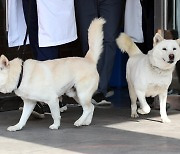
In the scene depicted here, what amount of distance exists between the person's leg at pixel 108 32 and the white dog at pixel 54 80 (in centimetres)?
96

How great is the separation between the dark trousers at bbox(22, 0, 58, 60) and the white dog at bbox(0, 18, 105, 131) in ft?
2.05

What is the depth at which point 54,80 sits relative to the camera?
500cm

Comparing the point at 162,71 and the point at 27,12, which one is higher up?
the point at 27,12

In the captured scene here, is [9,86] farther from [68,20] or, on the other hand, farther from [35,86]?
[68,20]

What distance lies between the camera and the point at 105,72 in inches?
253

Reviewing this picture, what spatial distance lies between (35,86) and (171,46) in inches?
53.2

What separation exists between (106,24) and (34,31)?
2.96 ft

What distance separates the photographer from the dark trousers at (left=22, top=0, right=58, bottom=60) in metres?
5.71

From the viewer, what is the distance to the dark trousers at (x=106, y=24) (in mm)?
6090

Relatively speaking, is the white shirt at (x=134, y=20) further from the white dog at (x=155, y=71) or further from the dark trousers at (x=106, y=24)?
the white dog at (x=155, y=71)

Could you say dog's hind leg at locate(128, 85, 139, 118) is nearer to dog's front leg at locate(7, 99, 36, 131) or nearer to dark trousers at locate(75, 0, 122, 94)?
dark trousers at locate(75, 0, 122, 94)

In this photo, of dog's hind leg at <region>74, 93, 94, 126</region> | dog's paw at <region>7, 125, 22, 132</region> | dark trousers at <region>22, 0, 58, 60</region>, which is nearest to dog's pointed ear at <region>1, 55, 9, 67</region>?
dog's paw at <region>7, 125, 22, 132</region>

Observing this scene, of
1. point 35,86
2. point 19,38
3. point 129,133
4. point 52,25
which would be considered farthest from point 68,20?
point 129,133

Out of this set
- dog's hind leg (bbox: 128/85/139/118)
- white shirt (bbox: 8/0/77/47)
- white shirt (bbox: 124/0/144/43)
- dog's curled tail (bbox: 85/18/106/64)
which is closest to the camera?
dog's curled tail (bbox: 85/18/106/64)
